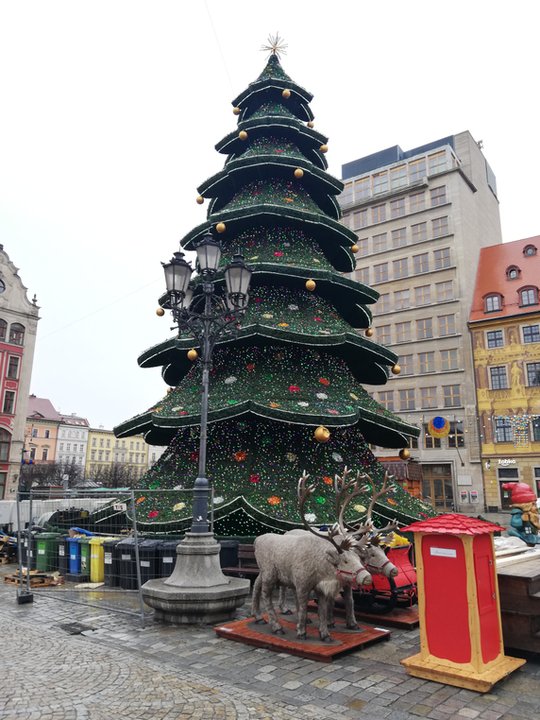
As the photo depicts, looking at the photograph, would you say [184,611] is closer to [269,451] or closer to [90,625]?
[90,625]

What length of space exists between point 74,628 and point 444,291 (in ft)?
131

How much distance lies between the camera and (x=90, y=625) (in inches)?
314

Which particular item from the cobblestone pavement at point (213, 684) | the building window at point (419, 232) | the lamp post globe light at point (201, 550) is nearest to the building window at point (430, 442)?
the building window at point (419, 232)

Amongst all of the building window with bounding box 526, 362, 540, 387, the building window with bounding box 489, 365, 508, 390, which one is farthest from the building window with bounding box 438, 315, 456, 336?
the building window with bounding box 526, 362, 540, 387

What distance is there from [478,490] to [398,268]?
772 inches

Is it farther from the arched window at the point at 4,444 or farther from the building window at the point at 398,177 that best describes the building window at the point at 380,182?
the arched window at the point at 4,444

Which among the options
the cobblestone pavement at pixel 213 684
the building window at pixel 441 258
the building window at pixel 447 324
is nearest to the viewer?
the cobblestone pavement at pixel 213 684

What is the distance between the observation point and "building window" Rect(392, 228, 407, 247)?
45375mm

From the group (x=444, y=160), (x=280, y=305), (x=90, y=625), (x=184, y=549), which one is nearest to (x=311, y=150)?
(x=280, y=305)

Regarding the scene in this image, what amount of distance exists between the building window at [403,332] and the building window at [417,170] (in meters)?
13.0

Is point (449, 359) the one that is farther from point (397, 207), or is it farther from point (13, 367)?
point (13, 367)

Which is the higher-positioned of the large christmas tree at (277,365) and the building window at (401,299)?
the building window at (401,299)

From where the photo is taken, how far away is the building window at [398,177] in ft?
154

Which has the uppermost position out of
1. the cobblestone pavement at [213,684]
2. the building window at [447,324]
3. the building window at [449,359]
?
the building window at [447,324]
